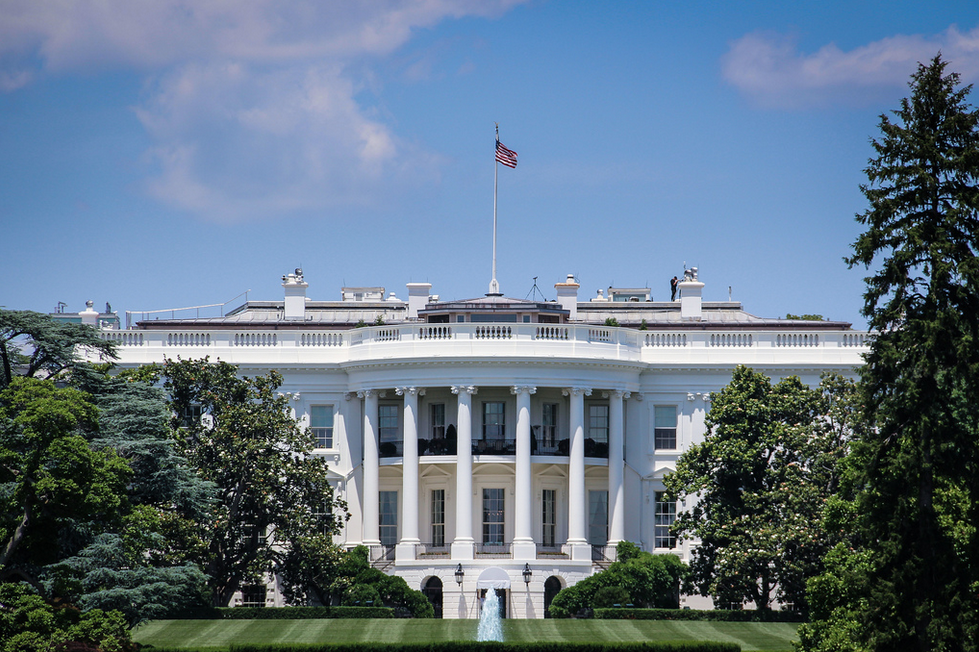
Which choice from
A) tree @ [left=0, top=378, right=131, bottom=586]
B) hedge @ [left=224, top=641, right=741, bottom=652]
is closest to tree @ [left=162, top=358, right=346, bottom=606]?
hedge @ [left=224, top=641, right=741, bottom=652]

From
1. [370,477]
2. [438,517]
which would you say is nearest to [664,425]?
[438,517]

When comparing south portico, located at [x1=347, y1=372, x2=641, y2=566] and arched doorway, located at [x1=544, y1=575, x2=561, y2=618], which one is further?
south portico, located at [x1=347, y1=372, x2=641, y2=566]

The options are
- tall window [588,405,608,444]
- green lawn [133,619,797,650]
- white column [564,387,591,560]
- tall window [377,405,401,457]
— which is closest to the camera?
green lawn [133,619,797,650]

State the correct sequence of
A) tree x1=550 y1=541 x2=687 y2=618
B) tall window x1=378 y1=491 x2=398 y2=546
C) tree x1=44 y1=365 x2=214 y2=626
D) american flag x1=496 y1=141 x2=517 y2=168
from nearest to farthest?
tree x1=44 y1=365 x2=214 y2=626 < tree x1=550 y1=541 x2=687 y2=618 < tall window x1=378 y1=491 x2=398 y2=546 < american flag x1=496 y1=141 x2=517 y2=168

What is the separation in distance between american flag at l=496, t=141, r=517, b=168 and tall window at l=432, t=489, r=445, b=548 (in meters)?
13.8

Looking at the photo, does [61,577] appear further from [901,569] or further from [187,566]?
[901,569]

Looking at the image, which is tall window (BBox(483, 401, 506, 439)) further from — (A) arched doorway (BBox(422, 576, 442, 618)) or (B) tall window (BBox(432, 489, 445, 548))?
(A) arched doorway (BBox(422, 576, 442, 618))

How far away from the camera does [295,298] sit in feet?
225

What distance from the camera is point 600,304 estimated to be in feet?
234

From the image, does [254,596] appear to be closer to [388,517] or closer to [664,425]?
[388,517]

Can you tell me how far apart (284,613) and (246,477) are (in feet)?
15.8

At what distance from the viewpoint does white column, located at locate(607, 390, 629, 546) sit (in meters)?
60.1

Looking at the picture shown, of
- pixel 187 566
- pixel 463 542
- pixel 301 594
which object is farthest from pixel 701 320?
pixel 187 566

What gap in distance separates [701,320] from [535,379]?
1185 cm
